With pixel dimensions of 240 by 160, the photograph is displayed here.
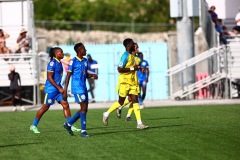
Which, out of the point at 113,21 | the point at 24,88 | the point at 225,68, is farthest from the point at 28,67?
the point at 113,21

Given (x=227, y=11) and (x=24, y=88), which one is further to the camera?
(x=227, y=11)

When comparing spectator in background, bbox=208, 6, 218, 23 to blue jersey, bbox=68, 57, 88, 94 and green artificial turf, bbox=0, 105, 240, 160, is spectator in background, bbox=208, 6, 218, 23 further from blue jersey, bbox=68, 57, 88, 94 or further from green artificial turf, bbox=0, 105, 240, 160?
blue jersey, bbox=68, 57, 88, 94

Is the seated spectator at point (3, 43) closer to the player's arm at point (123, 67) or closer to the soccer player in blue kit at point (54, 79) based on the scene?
the player's arm at point (123, 67)

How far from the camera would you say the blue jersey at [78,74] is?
18875 millimetres

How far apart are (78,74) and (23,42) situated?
17656 millimetres

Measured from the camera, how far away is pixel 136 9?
5847 cm

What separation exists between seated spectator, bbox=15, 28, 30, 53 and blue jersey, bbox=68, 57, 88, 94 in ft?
56.1

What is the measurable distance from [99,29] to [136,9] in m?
6.99

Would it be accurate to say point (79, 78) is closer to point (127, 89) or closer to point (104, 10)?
point (127, 89)

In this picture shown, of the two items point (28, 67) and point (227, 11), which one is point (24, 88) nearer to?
point (28, 67)

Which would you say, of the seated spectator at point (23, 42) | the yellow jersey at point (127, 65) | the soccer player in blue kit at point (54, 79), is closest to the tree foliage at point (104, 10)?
the seated spectator at point (23, 42)

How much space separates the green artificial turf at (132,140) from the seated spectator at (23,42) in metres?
11.3

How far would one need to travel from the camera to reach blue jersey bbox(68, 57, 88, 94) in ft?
61.9

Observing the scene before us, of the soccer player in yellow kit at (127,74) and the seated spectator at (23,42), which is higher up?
the seated spectator at (23,42)
